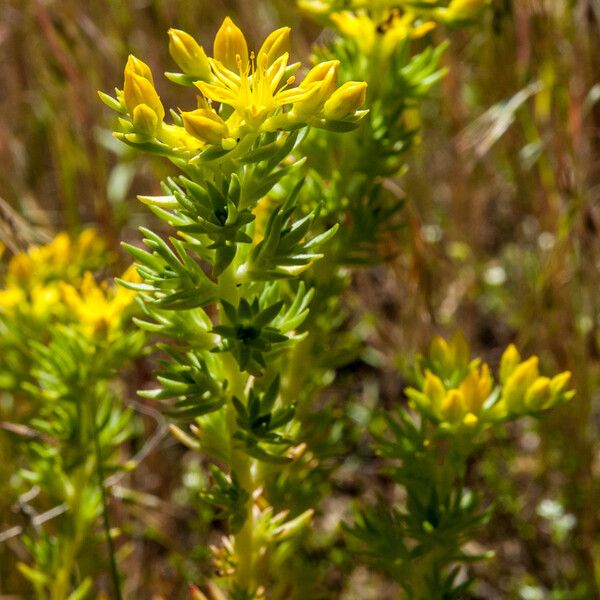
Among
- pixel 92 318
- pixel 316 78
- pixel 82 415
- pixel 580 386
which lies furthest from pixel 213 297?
pixel 580 386

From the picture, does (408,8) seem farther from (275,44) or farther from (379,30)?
(275,44)

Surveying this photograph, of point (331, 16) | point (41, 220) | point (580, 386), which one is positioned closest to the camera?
point (331, 16)

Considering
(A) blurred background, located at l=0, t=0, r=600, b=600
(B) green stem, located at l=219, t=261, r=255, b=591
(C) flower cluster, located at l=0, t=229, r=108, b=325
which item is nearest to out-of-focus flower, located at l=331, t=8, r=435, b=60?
(A) blurred background, located at l=0, t=0, r=600, b=600

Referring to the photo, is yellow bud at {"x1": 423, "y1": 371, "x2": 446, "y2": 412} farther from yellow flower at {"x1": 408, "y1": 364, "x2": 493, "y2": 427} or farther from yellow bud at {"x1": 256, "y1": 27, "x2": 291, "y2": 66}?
yellow bud at {"x1": 256, "y1": 27, "x2": 291, "y2": 66}

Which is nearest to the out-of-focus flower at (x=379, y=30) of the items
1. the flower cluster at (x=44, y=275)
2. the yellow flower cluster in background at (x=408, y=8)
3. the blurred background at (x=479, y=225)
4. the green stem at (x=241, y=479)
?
the yellow flower cluster in background at (x=408, y=8)

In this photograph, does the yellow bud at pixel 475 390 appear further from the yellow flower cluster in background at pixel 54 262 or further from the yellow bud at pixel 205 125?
the yellow flower cluster in background at pixel 54 262

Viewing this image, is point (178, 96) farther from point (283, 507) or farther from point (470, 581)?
point (470, 581)

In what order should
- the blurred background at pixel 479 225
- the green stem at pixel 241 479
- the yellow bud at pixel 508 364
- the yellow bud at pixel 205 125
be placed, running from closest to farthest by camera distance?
the yellow bud at pixel 205 125, the green stem at pixel 241 479, the yellow bud at pixel 508 364, the blurred background at pixel 479 225
